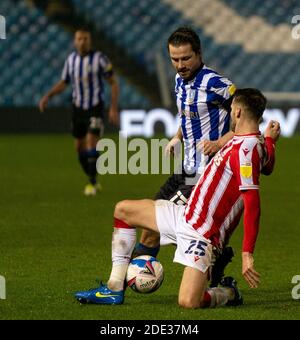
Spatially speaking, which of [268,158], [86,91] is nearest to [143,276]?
[268,158]

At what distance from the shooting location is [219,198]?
256 inches

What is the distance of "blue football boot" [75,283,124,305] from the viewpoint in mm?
6539

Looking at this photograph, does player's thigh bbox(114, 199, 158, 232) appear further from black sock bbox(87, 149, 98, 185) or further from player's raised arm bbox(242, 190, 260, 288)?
black sock bbox(87, 149, 98, 185)

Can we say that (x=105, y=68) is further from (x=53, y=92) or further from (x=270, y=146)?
(x=270, y=146)

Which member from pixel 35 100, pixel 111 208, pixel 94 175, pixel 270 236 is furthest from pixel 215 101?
pixel 35 100

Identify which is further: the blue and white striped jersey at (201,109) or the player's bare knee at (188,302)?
the blue and white striped jersey at (201,109)

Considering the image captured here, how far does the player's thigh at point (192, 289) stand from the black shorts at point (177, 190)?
0.84 meters

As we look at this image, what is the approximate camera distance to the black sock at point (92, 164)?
13.1m

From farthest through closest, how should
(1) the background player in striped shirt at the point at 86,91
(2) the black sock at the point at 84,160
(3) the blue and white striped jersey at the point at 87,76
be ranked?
(3) the blue and white striped jersey at the point at 87,76 → (1) the background player in striped shirt at the point at 86,91 → (2) the black sock at the point at 84,160

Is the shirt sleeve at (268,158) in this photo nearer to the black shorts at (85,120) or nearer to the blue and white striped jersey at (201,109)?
the blue and white striped jersey at (201,109)

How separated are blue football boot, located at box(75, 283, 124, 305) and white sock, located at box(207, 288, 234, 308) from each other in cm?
57

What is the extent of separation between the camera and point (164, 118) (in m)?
21.8

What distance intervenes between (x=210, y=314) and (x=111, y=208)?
5.43 m

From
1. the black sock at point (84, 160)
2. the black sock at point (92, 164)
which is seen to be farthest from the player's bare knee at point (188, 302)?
the black sock at point (84, 160)
